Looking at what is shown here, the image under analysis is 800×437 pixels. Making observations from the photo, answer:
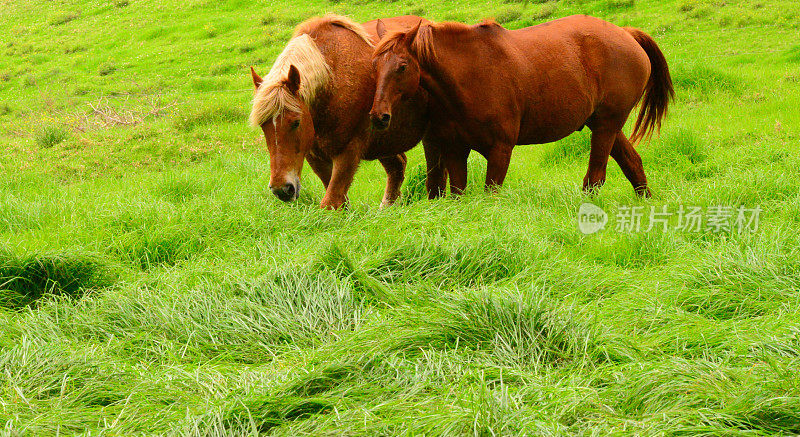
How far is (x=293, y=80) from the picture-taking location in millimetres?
5426

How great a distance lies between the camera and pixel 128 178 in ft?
29.2

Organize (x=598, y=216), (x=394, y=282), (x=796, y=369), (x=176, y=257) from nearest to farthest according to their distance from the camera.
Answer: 1. (x=796, y=369)
2. (x=394, y=282)
3. (x=176, y=257)
4. (x=598, y=216)

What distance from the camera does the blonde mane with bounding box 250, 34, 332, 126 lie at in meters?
5.34

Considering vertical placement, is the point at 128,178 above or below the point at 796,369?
below

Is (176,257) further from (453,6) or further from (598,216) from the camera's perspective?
(453,6)

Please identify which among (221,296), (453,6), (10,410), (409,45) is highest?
(409,45)

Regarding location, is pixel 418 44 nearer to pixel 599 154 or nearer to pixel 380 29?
pixel 380 29

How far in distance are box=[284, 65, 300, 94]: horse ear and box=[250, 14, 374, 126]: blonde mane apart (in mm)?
33

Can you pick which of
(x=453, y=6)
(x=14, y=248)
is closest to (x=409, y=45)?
(x=14, y=248)

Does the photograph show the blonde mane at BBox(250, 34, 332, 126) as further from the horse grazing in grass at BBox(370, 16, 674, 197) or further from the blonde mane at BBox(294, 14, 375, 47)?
the horse grazing in grass at BBox(370, 16, 674, 197)

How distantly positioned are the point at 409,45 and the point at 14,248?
3.38 meters

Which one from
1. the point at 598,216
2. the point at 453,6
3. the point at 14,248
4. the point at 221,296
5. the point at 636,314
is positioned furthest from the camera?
the point at 453,6
